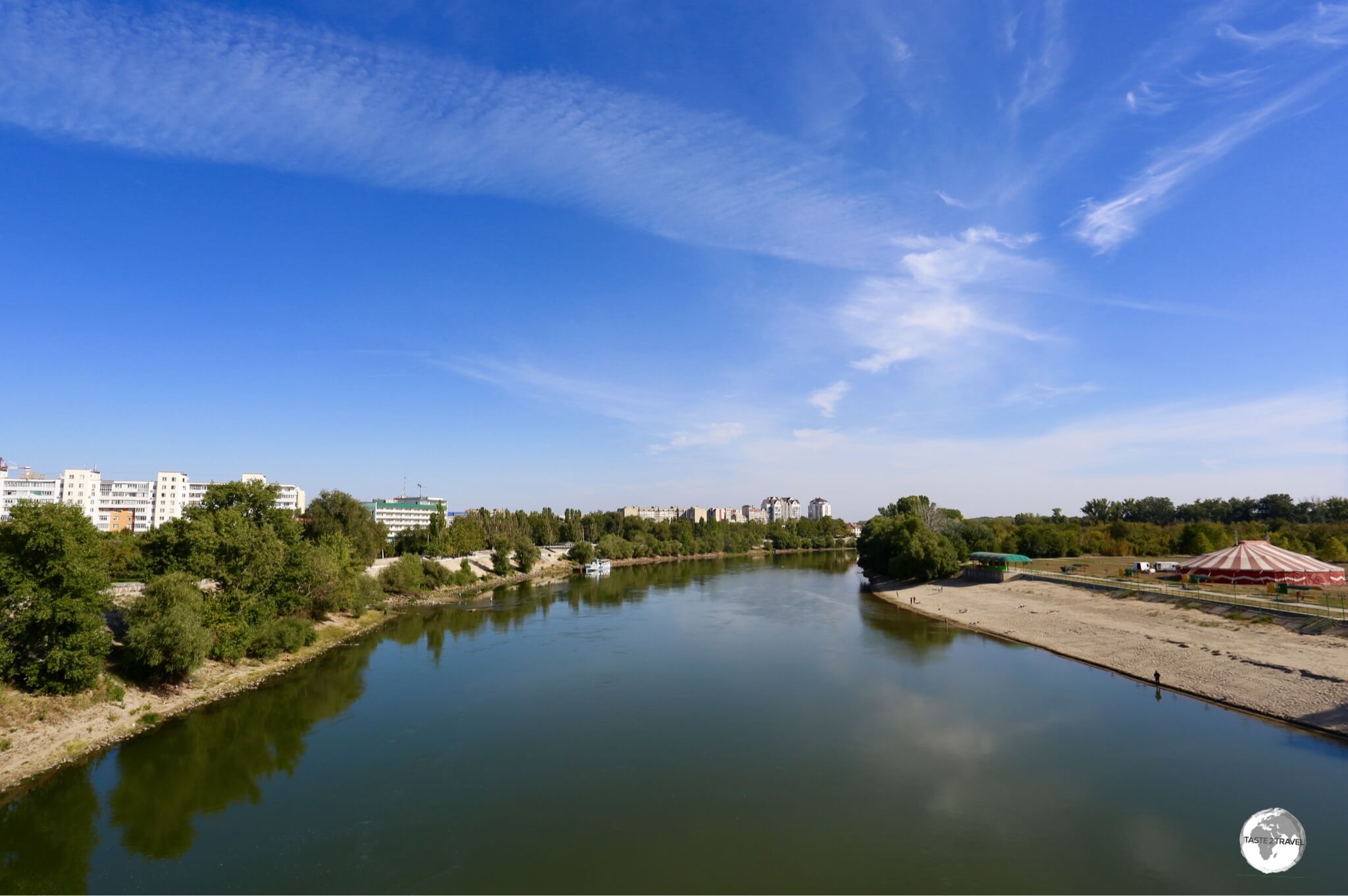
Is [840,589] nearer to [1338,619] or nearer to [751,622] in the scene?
[751,622]

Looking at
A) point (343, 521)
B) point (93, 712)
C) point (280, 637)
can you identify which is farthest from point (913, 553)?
point (93, 712)

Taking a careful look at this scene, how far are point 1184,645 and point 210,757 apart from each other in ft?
131

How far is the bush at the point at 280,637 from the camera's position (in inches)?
1193

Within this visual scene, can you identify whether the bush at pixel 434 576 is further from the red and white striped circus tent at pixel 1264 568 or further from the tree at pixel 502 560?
the red and white striped circus tent at pixel 1264 568

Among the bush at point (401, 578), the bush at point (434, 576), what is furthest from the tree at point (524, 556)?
the bush at point (401, 578)

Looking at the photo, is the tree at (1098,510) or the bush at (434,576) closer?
the bush at (434,576)

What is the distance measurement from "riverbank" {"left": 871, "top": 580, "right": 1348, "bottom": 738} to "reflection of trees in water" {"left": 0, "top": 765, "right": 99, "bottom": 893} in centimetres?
3410

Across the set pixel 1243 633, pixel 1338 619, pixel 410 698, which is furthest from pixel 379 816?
pixel 1338 619

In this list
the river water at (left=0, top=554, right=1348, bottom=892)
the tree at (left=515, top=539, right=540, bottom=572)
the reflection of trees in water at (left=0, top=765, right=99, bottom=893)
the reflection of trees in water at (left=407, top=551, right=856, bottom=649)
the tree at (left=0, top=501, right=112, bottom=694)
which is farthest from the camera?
the tree at (left=515, top=539, right=540, bottom=572)

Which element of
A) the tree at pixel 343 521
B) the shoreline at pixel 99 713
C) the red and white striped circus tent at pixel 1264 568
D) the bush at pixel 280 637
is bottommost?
the shoreline at pixel 99 713

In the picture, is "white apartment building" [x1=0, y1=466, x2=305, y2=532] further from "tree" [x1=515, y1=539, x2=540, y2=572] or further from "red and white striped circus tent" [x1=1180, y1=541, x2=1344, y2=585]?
"red and white striped circus tent" [x1=1180, y1=541, x2=1344, y2=585]

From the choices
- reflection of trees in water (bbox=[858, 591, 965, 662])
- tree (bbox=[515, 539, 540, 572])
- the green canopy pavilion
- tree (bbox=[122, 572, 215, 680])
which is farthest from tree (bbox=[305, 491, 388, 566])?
the green canopy pavilion

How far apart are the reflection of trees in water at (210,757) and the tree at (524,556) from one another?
1910 inches

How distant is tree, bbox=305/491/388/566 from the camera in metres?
56.1
